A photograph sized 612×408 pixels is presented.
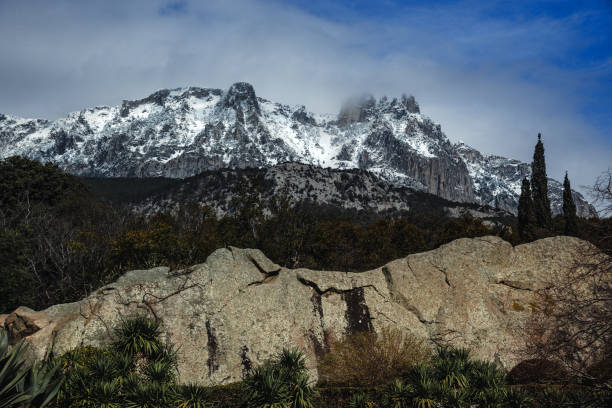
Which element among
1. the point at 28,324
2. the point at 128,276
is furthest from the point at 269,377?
the point at 28,324

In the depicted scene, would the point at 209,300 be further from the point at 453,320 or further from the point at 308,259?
Answer: the point at 308,259

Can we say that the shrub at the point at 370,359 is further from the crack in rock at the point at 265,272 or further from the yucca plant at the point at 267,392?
the crack in rock at the point at 265,272

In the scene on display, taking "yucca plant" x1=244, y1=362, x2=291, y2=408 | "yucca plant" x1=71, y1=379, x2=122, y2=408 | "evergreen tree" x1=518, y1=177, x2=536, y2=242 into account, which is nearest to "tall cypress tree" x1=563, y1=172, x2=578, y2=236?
"evergreen tree" x1=518, y1=177, x2=536, y2=242

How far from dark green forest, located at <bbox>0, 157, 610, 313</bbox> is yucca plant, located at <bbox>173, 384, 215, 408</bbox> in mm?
11157

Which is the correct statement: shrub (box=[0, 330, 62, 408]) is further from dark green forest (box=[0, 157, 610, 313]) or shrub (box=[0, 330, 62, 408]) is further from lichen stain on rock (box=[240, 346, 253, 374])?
dark green forest (box=[0, 157, 610, 313])

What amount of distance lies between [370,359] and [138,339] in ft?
28.3

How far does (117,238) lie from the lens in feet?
118

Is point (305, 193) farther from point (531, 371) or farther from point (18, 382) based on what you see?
point (18, 382)

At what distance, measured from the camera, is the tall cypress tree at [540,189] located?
6188cm

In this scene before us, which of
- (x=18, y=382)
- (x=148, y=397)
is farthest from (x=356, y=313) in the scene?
(x=18, y=382)

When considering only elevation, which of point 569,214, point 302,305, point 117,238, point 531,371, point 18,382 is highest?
point 569,214

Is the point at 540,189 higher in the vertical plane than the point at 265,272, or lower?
higher

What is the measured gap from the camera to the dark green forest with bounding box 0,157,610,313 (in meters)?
28.9

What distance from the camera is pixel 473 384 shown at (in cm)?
1495
